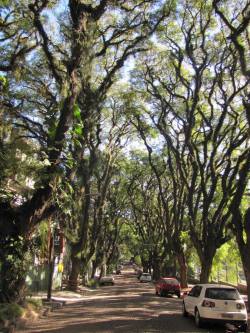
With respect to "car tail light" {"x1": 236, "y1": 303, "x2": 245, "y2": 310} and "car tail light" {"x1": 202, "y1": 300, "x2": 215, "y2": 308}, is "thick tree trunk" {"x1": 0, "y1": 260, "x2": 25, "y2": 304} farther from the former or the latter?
"car tail light" {"x1": 236, "y1": 303, "x2": 245, "y2": 310}

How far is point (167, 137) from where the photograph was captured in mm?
30547

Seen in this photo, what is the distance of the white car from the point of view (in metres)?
15.0

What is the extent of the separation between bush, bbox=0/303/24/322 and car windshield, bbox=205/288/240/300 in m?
6.15

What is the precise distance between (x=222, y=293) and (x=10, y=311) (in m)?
6.84

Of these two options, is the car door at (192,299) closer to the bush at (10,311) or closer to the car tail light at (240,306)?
the car tail light at (240,306)

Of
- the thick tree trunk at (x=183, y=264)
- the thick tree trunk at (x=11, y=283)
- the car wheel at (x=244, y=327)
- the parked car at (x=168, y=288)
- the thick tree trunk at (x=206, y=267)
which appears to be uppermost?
the thick tree trunk at (x=183, y=264)

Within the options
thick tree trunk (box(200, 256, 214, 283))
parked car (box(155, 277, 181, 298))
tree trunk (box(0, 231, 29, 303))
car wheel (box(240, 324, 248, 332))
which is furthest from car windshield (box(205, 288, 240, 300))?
parked car (box(155, 277, 181, 298))

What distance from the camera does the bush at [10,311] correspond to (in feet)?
46.6

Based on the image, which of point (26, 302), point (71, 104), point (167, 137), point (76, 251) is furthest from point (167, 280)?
point (71, 104)

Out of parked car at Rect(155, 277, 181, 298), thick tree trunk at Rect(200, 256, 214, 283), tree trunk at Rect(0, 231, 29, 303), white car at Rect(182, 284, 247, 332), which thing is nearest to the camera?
white car at Rect(182, 284, 247, 332)

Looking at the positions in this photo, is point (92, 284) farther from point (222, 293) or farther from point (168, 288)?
point (222, 293)

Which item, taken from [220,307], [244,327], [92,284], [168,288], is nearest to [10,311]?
[220,307]

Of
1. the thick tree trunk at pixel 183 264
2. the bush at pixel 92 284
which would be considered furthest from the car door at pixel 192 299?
the bush at pixel 92 284

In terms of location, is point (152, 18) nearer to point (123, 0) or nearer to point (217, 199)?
point (123, 0)
